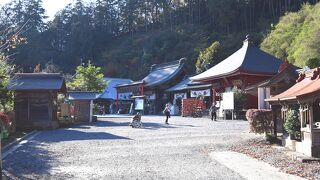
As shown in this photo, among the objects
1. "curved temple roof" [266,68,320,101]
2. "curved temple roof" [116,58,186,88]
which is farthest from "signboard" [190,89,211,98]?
"curved temple roof" [266,68,320,101]

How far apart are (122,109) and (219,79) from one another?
18.2 meters

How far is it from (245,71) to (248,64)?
1197mm

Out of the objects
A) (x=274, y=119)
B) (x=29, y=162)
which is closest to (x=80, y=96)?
(x=274, y=119)

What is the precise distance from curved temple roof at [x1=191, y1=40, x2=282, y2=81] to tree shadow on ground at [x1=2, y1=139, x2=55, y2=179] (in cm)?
1752

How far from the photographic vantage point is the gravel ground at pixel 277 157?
27.0ft

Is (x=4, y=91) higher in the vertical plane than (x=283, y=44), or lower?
lower

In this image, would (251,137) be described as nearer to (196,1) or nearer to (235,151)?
(235,151)

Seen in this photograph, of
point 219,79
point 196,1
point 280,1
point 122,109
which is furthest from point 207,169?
point 196,1

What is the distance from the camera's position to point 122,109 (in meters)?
46.6

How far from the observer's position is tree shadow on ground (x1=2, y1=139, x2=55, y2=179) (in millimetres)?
8325

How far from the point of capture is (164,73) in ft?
148

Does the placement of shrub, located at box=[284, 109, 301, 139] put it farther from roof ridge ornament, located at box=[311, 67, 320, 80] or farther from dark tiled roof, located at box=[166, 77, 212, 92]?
dark tiled roof, located at box=[166, 77, 212, 92]

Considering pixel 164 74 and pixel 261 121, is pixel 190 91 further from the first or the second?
pixel 261 121

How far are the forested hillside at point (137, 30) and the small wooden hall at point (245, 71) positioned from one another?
10537mm
